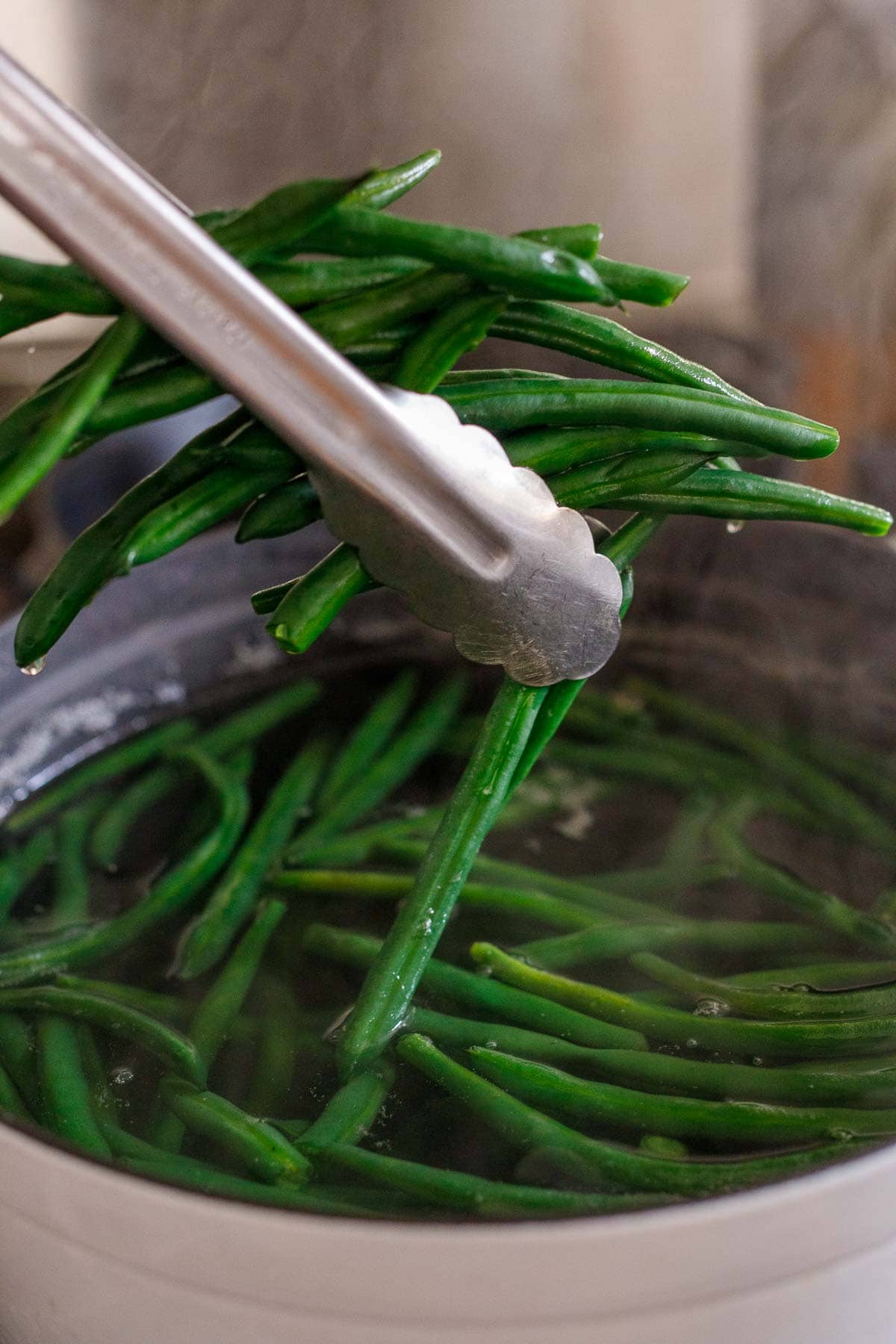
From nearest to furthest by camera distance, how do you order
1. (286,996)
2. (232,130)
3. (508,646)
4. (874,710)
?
(508,646)
(286,996)
(874,710)
(232,130)

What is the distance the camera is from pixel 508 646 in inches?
27.0

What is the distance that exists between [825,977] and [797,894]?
97 millimetres

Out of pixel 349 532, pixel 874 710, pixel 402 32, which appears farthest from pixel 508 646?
pixel 402 32

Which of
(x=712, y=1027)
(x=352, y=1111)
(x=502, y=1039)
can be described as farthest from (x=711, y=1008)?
(x=352, y=1111)

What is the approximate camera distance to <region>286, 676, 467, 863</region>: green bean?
101 centimetres

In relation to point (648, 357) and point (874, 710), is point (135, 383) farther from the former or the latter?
point (874, 710)

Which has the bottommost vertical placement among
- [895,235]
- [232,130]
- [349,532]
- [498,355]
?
[349,532]

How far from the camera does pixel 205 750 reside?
113 cm

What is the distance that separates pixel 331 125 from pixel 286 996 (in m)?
1.63

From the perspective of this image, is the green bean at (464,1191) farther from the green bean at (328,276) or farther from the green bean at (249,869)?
the green bean at (328,276)

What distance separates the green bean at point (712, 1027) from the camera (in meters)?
0.76

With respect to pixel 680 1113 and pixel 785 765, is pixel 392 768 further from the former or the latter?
pixel 680 1113

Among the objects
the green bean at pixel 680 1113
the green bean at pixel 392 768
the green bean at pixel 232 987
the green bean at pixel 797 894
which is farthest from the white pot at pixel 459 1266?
the green bean at pixel 392 768

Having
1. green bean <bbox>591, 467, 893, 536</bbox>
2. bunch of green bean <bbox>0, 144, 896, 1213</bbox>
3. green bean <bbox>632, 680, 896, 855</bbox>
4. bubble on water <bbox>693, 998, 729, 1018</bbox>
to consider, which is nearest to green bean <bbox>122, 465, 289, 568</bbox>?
bunch of green bean <bbox>0, 144, 896, 1213</bbox>
